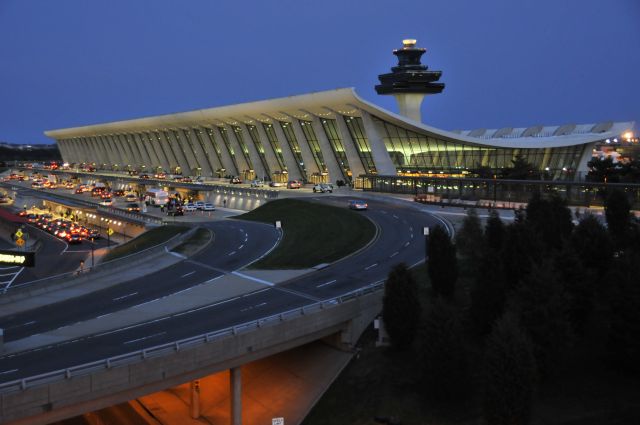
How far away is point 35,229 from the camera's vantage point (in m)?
66.5

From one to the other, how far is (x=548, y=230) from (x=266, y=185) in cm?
5843

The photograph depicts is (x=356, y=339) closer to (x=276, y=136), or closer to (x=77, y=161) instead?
(x=276, y=136)

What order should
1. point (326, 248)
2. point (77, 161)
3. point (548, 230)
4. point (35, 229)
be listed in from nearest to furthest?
point (548, 230) → point (326, 248) → point (35, 229) → point (77, 161)

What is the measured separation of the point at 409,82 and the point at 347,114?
84.3 ft

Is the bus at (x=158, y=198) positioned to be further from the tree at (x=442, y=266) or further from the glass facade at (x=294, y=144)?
the tree at (x=442, y=266)

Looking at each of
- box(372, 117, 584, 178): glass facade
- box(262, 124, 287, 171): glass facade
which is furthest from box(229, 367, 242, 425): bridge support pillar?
box(262, 124, 287, 171): glass facade

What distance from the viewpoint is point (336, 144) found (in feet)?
252

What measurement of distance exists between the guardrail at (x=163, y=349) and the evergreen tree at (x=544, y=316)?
722 cm

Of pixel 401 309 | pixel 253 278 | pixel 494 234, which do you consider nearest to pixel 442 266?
pixel 401 309

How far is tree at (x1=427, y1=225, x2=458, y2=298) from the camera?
963 inches

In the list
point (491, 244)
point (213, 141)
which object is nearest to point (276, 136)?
point (213, 141)

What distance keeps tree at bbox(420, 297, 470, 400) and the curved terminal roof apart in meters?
47.5

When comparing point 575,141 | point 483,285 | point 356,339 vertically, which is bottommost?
point 356,339

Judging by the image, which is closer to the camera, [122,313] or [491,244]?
[122,313]
